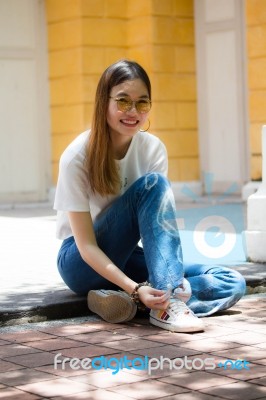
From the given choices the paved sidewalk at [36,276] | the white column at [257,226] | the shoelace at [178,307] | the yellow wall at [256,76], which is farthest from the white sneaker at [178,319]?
the yellow wall at [256,76]

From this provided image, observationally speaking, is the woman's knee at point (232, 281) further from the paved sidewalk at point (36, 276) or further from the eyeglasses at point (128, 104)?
the eyeglasses at point (128, 104)

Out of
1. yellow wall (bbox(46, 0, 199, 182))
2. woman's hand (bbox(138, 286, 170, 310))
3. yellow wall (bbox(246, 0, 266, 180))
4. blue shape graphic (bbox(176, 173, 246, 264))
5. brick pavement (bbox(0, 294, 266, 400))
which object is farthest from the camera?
yellow wall (bbox(46, 0, 199, 182))

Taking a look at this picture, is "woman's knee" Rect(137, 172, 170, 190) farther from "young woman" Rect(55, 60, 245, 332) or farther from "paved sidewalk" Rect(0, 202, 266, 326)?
"paved sidewalk" Rect(0, 202, 266, 326)

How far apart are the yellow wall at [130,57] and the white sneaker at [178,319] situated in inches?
344

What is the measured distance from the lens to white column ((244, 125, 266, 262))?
638 cm

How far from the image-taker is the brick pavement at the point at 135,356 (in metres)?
3.44

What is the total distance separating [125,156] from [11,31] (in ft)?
29.5

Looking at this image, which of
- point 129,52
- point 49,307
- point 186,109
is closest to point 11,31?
point 129,52

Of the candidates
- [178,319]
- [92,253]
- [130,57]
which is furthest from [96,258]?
[130,57]

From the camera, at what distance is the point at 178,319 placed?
444 cm

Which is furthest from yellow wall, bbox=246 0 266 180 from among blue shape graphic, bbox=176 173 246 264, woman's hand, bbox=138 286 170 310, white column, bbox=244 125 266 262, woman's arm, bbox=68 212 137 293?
woman's hand, bbox=138 286 170 310

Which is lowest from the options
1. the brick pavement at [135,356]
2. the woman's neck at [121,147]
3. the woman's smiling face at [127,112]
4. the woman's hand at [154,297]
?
the brick pavement at [135,356]

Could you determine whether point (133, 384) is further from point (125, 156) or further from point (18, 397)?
point (125, 156)

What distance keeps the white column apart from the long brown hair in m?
1.87
